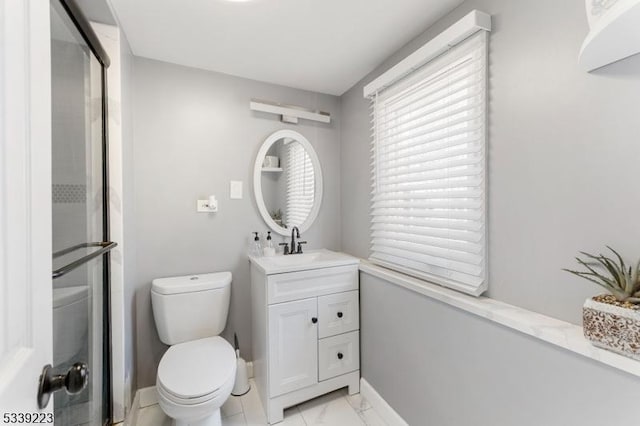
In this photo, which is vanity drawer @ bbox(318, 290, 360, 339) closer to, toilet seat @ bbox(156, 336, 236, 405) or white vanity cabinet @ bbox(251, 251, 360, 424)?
white vanity cabinet @ bbox(251, 251, 360, 424)

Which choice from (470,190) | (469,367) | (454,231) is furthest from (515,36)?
(469,367)

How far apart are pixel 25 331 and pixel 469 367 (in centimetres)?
148

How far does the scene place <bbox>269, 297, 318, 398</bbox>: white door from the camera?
1.73m

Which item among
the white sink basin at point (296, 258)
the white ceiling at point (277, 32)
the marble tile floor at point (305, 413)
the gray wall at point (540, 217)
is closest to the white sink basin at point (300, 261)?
the white sink basin at point (296, 258)

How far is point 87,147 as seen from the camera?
1.28 meters

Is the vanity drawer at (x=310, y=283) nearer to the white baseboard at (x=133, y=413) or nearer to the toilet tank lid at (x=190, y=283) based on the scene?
the toilet tank lid at (x=190, y=283)

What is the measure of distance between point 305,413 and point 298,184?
1.60 meters

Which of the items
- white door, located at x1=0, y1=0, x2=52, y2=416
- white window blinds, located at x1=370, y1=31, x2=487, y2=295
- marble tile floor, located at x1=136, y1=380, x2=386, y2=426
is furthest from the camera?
marble tile floor, located at x1=136, y1=380, x2=386, y2=426

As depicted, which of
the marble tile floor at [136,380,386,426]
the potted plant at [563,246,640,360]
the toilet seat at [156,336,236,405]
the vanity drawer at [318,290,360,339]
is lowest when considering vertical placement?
the marble tile floor at [136,380,386,426]

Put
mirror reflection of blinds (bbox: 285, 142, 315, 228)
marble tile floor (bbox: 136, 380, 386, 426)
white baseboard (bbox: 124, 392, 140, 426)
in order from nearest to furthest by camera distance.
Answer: white baseboard (bbox: 124, 392, 140, 426) < marble tile floor (bbox: 136, 380, 386, 426) < mirror reflection of blinds (bbox: 285, 142, 315, 228)

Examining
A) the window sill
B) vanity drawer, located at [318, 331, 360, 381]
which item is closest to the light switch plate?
vanity drawer, located at [318, 331, 360, 381]

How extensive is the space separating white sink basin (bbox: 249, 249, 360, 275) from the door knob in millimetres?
1108

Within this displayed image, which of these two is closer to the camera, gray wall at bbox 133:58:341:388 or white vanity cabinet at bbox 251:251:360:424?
white vanity cabinet at bbox 251:251:360:424

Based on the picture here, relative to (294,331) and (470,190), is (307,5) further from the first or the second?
(294,331)
